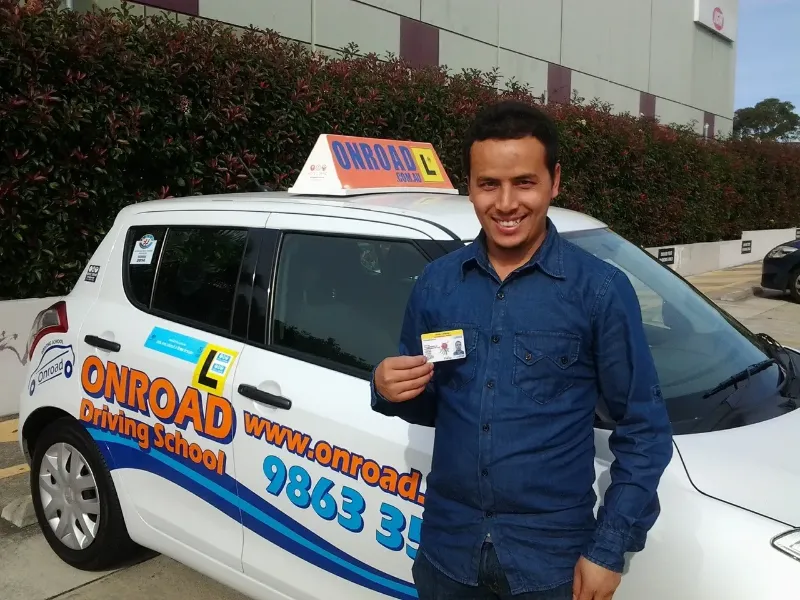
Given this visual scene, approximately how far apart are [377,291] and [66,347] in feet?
5.32

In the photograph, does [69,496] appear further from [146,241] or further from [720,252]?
[720,252]

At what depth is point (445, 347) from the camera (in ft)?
5.11

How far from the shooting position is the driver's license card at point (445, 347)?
156 cm

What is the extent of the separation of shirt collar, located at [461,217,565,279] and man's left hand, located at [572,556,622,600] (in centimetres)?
60

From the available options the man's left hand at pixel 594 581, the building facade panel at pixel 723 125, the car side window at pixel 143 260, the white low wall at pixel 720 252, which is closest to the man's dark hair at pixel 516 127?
the man's left hand at pixel 594 581

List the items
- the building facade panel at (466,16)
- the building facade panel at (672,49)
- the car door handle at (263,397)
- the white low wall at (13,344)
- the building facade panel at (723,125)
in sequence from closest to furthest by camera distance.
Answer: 1. the car door handle at (263,397)
2. the white low wall at (13,344)
3. the building facade panel at (466,16)
4. the building facade panel at (672,49)
5. the building facade panel at (723,125)

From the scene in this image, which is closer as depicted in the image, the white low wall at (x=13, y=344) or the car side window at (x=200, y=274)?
the car side window at (x=200, y=274)

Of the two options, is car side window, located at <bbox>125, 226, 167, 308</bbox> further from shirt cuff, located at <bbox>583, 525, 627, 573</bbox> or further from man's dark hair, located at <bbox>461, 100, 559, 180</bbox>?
shirt cuff, located at <bbox>583, 525, 627, 573</bbox>

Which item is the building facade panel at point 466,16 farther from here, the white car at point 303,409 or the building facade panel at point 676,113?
the white car at point 303,409

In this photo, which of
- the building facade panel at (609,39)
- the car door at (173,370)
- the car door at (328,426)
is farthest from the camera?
the building facade panel at (609,39)

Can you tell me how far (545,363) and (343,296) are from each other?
1.14 meters

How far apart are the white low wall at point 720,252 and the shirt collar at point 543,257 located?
1110 cm

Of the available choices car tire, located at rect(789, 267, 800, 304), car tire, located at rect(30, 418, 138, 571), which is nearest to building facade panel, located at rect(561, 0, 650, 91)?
car tire, located at rect(789, 267, 800, 304)

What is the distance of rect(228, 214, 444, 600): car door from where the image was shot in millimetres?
2131
